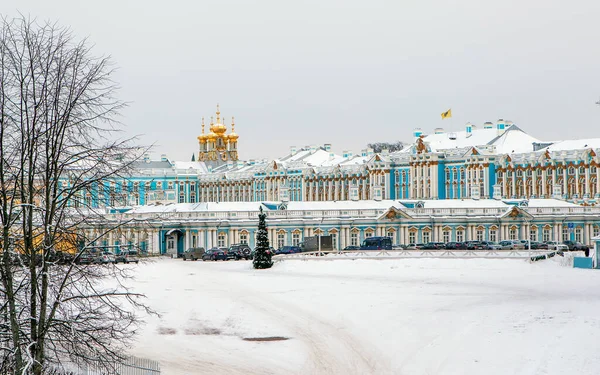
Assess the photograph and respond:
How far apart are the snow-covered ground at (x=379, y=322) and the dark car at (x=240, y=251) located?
40.2 feet

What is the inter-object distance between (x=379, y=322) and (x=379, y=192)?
50603 mm

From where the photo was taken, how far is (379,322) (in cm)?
3519

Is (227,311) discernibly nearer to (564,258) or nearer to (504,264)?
(504,264)

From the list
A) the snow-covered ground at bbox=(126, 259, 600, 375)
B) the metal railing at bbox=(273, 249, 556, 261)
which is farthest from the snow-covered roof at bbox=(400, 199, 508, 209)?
the snow-covered ground at bbox=(126, 259, 600, 375)

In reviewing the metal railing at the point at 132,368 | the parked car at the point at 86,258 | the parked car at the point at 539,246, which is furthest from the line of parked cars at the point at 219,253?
the parked car at the point at 86,258

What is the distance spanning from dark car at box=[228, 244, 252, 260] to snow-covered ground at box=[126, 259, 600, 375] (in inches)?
483

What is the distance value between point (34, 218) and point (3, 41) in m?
3.62

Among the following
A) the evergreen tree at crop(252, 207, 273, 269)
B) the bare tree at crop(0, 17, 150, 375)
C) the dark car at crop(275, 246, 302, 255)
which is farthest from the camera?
the dark car at crop(275, 246, 302, 255)

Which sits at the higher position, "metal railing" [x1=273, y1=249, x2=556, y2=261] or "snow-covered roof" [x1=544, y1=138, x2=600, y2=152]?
"snow-covered roof" [x1=544, y1=138, x2=600, y2=152]

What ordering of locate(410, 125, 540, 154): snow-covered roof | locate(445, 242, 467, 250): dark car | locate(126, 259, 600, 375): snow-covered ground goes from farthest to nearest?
locate(410, 125, 540, 154): snow-covered roof
locate(445, 242, 467, 250): dark car
locate(126, 259, 600, 375): snow-covered ground

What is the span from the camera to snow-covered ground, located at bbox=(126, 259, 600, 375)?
2859cm

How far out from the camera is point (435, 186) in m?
111

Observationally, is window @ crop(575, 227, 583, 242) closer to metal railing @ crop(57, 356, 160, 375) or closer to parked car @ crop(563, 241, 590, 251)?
parked car @ crop(563, 241, 590, 251)

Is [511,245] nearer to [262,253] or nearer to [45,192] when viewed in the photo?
[262,253]
